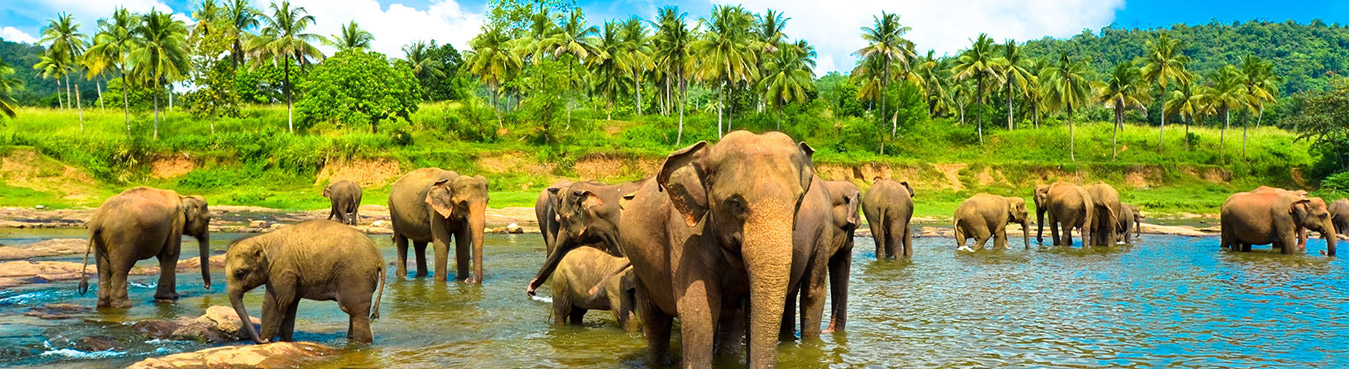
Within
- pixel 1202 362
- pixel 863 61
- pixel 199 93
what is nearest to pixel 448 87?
pixel 199 93

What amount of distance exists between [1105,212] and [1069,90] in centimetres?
4620

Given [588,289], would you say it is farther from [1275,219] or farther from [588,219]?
[1275,219]

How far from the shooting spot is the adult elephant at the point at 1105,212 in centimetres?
2612

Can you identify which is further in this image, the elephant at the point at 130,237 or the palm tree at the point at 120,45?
the palm tree at the point at 120,45

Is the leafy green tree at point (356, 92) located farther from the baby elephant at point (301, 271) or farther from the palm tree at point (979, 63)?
the baby elephant at point (301, 271)

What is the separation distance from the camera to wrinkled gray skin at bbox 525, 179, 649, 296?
36.7 feet

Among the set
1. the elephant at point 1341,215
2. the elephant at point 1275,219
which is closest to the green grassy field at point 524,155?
the elephant at point 1341,215

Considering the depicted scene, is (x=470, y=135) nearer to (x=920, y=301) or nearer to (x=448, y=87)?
(x=448, y=87)

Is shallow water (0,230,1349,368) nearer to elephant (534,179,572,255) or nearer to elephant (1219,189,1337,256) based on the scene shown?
elephant (534,179,572,255)

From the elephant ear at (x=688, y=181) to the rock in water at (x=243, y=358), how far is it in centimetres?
448

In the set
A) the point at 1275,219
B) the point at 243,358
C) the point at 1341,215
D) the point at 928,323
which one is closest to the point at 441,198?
the point at 243,358

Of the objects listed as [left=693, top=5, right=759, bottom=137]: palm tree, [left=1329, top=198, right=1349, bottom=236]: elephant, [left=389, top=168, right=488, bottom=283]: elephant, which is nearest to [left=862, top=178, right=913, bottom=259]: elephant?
[left=389, top=168, right=488, bottom=283]: elephant

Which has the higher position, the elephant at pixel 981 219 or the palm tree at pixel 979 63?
the palm tree at pixel 979 63

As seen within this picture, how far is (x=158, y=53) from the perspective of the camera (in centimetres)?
5494
